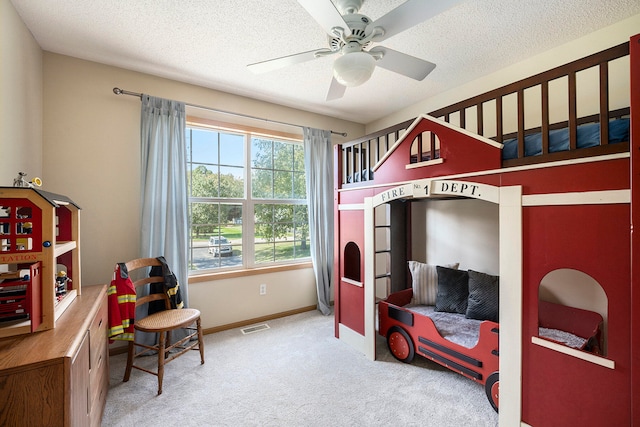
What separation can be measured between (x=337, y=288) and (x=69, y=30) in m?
3.10

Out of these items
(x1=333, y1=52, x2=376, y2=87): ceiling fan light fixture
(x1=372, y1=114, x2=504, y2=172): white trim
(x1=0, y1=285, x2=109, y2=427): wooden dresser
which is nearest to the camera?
(x1=0, y1=285, x2=109, y2=427): wooden dresser

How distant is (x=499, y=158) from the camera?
5.45 ft

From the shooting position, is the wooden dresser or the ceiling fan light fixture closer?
the wooden dresser

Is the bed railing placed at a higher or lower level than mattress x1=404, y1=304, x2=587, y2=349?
higher

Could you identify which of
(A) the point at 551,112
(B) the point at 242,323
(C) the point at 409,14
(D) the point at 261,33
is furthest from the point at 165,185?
(A) the point at 551,112

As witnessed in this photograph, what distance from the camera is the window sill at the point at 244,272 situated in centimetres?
294

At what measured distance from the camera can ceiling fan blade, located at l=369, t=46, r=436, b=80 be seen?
1589 millimetres

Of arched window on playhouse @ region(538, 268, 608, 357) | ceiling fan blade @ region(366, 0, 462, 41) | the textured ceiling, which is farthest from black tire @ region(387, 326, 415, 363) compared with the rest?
the textured ceiling

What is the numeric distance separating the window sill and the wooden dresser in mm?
1507

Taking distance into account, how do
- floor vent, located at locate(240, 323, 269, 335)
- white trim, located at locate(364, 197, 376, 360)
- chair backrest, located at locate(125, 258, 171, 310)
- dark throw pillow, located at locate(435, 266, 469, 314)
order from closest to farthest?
chair backrest, located at locate(125, 258, 171, 310) → white trim, located at locate(364, 197, 376, 360) → dark throw pillow, located at locate(435, 266, 469, 314) → floor vent, located at locate(240, 323, 269, 335)

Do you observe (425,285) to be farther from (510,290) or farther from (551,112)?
(551,112)

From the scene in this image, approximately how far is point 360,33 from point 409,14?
0.27 metres

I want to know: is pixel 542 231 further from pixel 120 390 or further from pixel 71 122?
pixel 71 122

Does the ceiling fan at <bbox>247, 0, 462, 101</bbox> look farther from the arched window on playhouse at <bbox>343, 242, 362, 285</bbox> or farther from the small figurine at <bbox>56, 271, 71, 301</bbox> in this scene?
the arched window on playhouse at <bbox>343, 242, 362, 285</bbox>
